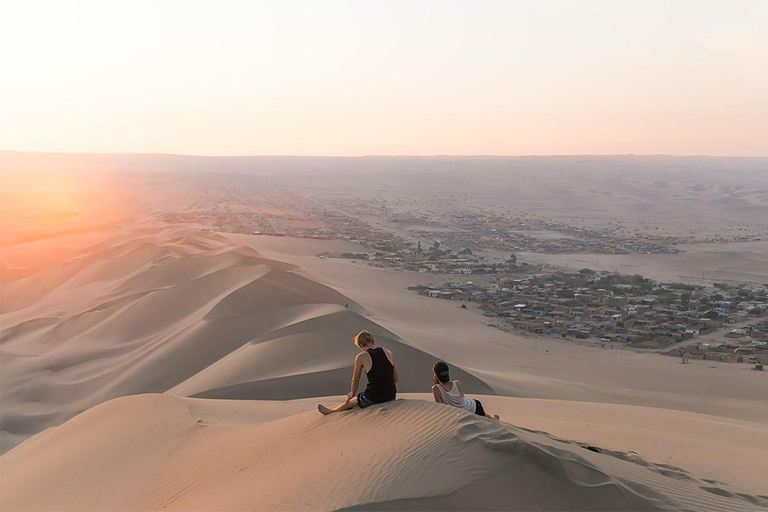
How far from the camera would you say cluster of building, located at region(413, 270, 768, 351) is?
24406 mm

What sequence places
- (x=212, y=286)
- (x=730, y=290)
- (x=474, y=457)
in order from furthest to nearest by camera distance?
(x=730, y=290) → (x=212, y=286) → (x=474, y=457)

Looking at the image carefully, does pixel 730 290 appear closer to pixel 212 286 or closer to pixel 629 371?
pixel 629 371

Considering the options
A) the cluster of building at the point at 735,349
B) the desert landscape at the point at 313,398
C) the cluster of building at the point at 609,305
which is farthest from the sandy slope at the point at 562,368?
the cluster of building at the point at 609,305

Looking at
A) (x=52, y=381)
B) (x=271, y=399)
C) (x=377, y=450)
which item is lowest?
(x=52, y=381)

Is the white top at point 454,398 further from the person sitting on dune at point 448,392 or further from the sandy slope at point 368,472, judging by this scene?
the sandy slope at point 368,472

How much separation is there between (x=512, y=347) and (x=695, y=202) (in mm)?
91033

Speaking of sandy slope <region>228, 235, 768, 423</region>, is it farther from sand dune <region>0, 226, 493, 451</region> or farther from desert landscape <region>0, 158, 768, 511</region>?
sand dune <region>0, 226, 493, 451</region>

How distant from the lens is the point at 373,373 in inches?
272

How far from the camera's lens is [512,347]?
21938 mm

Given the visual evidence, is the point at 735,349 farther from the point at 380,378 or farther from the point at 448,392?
the point at 380,378

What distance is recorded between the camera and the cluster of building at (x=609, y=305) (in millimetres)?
24406

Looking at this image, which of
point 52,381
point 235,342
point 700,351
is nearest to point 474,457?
point 235,342

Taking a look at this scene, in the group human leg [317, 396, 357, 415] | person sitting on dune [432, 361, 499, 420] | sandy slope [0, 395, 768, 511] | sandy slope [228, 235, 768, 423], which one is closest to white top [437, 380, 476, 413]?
person sitting on dune [432, 361, 499, 420]

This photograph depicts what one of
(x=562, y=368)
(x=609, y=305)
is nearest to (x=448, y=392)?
(x=562, y=368)
